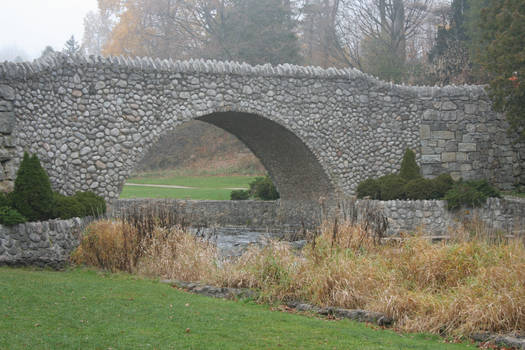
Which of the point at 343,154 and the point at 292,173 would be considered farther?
the point at 292,173

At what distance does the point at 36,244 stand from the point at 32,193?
1.02m

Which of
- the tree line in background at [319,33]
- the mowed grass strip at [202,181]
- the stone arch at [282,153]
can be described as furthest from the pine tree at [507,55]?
the mowed grass strip at [202,181]

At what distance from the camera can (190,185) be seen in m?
30.9

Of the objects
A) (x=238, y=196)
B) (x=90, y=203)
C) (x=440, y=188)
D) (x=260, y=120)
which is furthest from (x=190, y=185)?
(x=90, y=203)

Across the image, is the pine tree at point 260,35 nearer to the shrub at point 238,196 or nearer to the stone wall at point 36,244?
the shrub at point 238,196

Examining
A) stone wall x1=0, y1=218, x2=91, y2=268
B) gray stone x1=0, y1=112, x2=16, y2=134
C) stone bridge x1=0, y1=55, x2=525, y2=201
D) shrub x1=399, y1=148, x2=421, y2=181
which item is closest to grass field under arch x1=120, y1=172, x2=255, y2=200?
stone bridge x1=0, y1=55, x2=525, y2=201

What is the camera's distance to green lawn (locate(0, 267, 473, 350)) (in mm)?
5465

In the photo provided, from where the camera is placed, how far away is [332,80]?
1772cm

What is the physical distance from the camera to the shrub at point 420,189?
16.1 metres

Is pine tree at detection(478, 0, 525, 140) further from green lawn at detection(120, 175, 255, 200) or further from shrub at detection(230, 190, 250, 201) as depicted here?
green lawn at detection(120, 175, 255, 200)

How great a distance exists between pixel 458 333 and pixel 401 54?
25778 mm

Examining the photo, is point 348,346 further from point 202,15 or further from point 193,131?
point 193,131

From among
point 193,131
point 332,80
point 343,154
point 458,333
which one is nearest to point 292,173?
point 343,154

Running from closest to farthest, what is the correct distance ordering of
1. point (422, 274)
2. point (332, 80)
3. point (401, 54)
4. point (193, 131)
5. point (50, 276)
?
1. point (422, 274)
2. point (50, 276)
3. point (332, 80)
4. point (401, 54)
5. point (193, 131)
